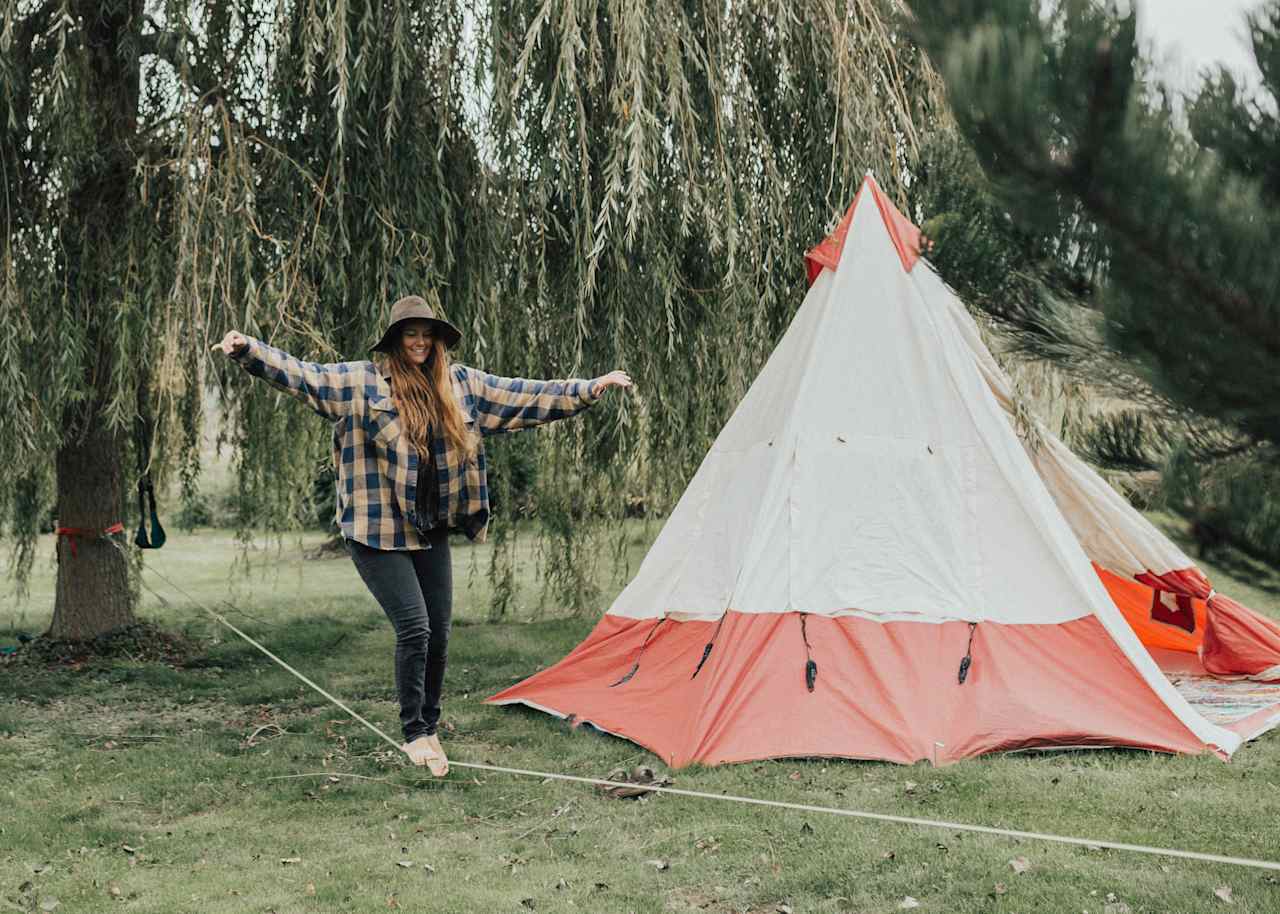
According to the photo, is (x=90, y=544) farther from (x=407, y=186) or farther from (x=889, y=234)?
(x=889, y=234)

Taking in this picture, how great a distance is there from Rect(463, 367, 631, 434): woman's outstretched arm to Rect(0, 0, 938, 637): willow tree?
29.6 inches

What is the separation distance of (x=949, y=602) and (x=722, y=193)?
1948 mm

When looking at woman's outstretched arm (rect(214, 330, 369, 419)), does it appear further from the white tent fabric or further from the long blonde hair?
the white tent fabric

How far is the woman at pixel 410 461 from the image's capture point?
12.8ft

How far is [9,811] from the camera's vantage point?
3.88m

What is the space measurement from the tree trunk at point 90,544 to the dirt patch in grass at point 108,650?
6 cm

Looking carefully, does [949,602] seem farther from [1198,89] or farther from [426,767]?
[1198,89]

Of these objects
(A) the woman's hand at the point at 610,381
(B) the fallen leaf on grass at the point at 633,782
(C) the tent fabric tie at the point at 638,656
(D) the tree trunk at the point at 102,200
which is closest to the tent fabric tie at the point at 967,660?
Result: (B) the fallen leaf on grass at the point at 633,782

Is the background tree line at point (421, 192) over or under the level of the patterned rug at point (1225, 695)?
over

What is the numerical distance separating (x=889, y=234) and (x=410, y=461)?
7.46 ft

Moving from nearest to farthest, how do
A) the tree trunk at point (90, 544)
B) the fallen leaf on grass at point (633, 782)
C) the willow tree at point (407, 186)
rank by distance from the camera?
the fallen leaf on grass at point (633, 782) → the willow tree at point (407, 186) → the tree trunk at point (90, 544)

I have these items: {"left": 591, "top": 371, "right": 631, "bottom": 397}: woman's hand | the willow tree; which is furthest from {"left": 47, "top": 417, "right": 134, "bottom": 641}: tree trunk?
{"left": 591, "top": 371, "right": 631, "bottom": 397}: woman's hand

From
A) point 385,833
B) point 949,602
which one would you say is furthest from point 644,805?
point 949,602

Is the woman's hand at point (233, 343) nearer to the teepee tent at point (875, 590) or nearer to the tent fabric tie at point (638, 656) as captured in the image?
the teepee tent at point (875, 590)
